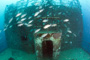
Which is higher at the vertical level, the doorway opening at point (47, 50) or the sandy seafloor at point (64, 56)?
the doorway opening at point (47, 50)

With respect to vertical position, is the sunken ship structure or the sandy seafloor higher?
the sunken ship structure

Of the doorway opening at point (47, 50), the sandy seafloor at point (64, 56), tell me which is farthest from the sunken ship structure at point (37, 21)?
the doorway opening at point (47, 50)

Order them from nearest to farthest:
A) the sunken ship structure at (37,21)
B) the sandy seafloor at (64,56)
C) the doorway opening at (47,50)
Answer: the doorway opening at (47,50), the sandy seafloor at (64,56), the sunken ship structure at (37,21)

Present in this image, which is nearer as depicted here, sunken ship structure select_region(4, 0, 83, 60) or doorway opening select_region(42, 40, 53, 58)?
doorway opening select_region(42, 40, 53, 58)

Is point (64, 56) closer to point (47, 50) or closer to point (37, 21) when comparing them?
point (47, 50)

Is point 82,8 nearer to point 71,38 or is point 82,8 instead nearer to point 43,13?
point 71,38

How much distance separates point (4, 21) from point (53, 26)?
5919 millimetres

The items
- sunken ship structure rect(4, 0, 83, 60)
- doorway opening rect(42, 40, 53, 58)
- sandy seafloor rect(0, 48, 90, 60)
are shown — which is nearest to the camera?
doorway opening rect(42, 40, 53, 58)

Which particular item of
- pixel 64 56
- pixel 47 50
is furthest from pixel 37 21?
pixel 64 56

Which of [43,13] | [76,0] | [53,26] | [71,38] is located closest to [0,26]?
[43,13]

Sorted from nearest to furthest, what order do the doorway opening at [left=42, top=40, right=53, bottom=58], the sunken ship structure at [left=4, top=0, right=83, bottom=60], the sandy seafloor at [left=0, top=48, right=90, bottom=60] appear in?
the doorway opening at [left=42, top=40, right=53, bottom=58] → the sandy seafloor at [left=0, top=48, right=90, bottom=60] → the sunken ship structure at [left=4, top=0, right=83, bottom=60]

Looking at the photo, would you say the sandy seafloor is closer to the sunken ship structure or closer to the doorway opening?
the sunken ship structure

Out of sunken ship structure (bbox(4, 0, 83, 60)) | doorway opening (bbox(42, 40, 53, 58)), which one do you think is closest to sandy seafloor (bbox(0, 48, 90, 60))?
sunken ship structure (bbox(4, 0, 83, 60))

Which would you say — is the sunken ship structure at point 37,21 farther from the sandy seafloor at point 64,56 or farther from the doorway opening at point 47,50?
the doorway opening at point 47,50
